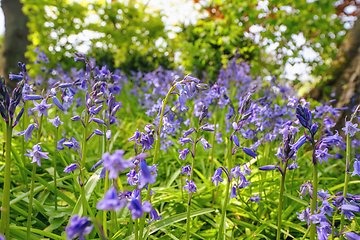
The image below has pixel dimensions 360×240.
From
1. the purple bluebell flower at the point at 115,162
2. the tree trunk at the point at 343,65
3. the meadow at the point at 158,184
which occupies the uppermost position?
the tree trunk at the point at 343,65

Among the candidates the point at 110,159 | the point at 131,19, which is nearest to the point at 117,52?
the point at 131,19

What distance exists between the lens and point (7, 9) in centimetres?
813

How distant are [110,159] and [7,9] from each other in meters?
10.4

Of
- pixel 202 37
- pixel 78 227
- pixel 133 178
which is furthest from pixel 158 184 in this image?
pixel 202 37

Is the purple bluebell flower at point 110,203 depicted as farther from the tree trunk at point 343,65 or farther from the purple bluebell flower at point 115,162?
the tree trunk at point 343,65

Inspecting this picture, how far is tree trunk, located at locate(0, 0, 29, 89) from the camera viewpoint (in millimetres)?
7891

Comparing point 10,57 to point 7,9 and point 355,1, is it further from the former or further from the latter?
point 355,1

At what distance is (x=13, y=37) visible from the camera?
7.97 meters

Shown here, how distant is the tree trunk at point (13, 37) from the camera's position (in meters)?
7.89

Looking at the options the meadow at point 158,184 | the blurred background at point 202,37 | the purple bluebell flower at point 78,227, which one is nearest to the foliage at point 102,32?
the blurred background at point 202,37

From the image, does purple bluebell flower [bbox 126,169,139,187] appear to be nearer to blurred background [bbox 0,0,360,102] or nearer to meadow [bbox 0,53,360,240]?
meadow [bbox 0,53,360,240]

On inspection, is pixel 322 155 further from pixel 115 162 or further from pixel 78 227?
pixel 78 227

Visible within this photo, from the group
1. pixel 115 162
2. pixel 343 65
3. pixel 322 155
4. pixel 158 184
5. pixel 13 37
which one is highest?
pixel 13 37

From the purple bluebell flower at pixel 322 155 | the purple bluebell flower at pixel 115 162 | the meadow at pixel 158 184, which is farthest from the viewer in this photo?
the purple bluebell flower at pixel 322 155
